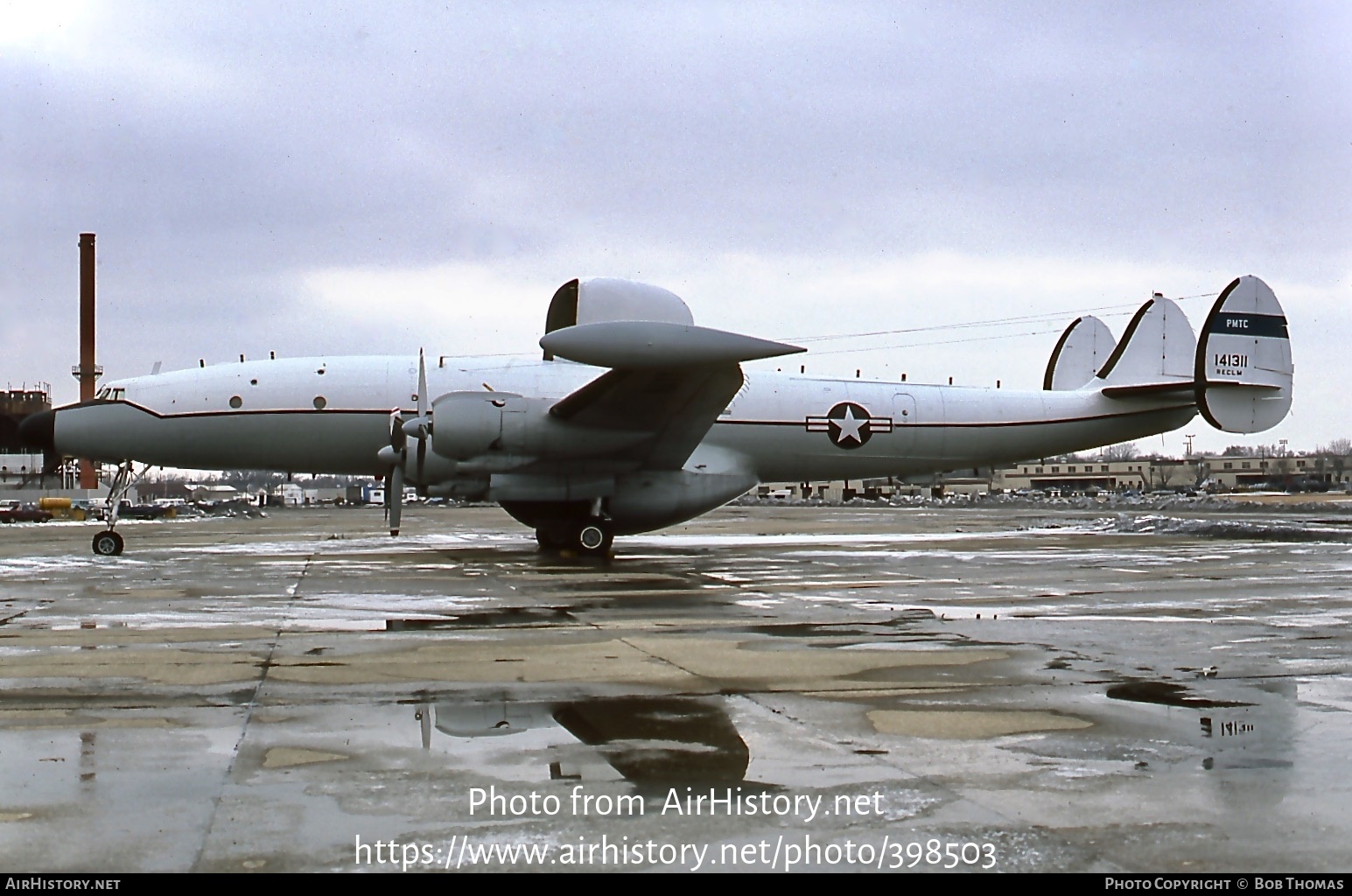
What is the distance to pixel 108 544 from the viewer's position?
23.6 meters

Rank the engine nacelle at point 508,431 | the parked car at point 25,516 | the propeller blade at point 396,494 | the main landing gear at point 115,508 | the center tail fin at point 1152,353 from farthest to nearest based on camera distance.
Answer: the parked car at point 25,516 → the center tail fin at point 1152,353 → the main landing gear at point 115,508 → the propeller blade at point 396,494 → the engine nacelle at point 508,431

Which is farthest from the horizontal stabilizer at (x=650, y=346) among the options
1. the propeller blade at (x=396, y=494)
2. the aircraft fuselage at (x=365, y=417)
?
the propeller blade at (x=396, y=494)

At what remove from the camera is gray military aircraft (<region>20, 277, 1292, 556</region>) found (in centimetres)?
2075

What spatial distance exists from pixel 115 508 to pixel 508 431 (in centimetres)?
877

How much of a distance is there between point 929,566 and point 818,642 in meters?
10.1

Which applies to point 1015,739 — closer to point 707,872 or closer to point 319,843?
point 707,872

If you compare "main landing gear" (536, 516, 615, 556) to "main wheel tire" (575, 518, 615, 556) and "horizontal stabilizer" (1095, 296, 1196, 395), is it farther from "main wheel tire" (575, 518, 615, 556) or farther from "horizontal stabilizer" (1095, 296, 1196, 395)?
"horizontal stabilizer" (1095, 296, 1196, 395)

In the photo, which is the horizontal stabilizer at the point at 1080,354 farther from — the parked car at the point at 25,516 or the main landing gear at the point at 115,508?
the parked car at the point at 25,516

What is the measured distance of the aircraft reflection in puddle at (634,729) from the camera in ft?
18.7

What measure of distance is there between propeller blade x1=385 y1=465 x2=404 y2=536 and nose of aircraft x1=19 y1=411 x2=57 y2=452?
7.52 meters

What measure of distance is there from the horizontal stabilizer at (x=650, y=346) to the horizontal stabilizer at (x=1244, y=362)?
631 inches

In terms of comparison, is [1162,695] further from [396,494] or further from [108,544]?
[108,544]

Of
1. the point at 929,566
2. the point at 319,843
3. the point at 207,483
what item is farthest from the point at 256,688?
the point at 207,483

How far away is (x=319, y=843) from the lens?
14.7ft
